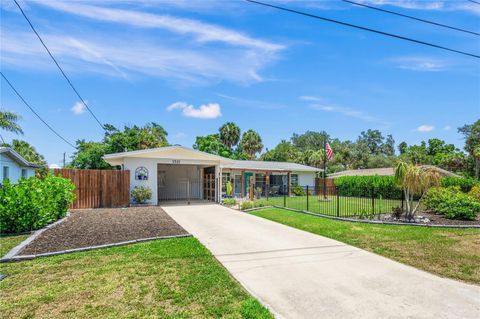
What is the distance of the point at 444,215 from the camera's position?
11406 mm

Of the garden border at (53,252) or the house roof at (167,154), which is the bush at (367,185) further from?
the garden border at (53,252)

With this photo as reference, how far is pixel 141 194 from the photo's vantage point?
52.3 feet

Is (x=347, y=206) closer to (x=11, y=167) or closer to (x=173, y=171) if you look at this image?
(x=173, y=171)

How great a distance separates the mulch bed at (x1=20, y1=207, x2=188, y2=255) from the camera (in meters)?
6.73

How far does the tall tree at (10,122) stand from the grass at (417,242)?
18.7 m

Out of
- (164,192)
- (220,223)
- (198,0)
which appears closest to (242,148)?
(164,192)

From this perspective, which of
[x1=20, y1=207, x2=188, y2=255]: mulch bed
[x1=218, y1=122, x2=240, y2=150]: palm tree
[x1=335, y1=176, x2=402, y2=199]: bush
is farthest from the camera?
[x1=218, y1=122, x2=240, y2=150]: palm tree

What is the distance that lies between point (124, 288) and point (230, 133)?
40487 millimetres

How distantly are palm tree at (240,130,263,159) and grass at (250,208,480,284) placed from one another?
34.9 meters

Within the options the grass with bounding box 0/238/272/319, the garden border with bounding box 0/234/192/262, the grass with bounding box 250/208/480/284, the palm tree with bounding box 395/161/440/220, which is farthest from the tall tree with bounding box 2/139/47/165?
the palm tree with bounding box 395/161/440/220

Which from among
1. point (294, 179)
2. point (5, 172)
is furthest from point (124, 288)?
point (294, 179)

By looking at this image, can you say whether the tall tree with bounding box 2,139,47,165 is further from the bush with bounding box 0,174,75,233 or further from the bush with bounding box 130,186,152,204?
the bush with bounding box 0,174,75,233

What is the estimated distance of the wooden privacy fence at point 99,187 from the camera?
14633mm

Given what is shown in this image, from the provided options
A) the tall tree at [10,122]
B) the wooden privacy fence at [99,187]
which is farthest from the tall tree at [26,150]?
the wooden privacy fence at [99,187]
